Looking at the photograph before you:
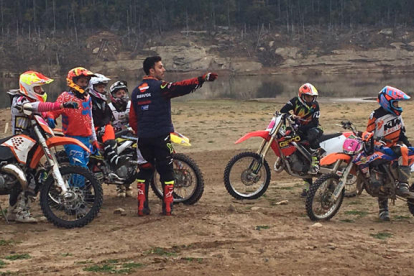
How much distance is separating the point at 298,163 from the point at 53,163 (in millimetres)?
4294

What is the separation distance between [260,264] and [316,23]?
325 feet

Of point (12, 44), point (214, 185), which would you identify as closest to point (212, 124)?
point (214, 185)

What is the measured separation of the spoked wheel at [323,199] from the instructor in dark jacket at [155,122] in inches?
73.8

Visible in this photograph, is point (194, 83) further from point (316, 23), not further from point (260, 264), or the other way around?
point (316, 23)

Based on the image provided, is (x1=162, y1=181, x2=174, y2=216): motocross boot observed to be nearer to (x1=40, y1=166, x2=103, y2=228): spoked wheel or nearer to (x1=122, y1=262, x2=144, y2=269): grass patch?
(x1=40, y1=166, x2=103, y2=228): spoked wheel

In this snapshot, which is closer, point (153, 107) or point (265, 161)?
point (153, 107)

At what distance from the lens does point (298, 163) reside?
10141 mm

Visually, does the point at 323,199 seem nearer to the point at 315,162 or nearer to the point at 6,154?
the point at 315,162

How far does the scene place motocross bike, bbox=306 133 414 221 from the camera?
26.5ft

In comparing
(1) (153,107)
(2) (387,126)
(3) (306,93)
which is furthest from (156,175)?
(2) (387,126)

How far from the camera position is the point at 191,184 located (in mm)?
8922

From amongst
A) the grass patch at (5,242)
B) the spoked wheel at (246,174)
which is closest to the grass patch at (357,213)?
the spoked wheel at (246,174)

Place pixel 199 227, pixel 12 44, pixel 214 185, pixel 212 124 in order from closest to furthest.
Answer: pixel 199 227
pixel 214 185
pixel 212 124
pixel 12 44

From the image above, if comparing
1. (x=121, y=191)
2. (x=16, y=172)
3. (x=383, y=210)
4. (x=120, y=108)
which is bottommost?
(x=383, y=210)
